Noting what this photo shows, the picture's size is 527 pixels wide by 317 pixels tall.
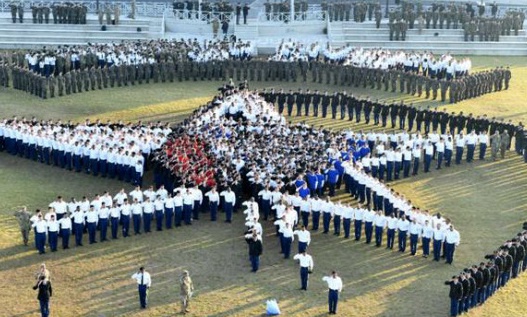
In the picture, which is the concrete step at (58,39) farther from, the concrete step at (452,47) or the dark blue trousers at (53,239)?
the dark blue trousers at (53,239)

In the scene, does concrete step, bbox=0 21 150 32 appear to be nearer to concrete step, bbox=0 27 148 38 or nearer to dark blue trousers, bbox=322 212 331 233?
concrete step, bbox=0 27 148 38

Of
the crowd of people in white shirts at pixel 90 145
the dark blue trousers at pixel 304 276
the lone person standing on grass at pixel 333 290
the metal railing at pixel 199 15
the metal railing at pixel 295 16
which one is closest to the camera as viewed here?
the lone person standing on grass at pixel 333 290

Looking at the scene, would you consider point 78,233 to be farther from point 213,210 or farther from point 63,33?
point 63,33

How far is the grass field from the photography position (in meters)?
25.1

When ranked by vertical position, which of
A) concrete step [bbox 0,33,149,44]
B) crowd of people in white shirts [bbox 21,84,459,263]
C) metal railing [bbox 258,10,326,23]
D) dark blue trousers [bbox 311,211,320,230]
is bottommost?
dark blue trousers [bbox 311,211,320,230]

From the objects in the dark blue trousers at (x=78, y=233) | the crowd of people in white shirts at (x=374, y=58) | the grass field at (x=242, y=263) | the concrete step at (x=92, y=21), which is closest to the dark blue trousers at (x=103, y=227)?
the grass field at (x=242, y=263)

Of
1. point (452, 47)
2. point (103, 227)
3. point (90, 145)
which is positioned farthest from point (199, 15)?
point (103, 227)

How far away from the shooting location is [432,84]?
45781 millimetres

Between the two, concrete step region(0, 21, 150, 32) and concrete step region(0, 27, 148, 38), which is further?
concrete step region(0, 21, 150, 32)

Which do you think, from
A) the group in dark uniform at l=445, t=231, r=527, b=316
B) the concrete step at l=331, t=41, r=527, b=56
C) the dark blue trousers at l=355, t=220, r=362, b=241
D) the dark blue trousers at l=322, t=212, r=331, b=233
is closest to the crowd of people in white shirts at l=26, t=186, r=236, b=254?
the dark blue trousers at l=322, t=212, r=331, b=233

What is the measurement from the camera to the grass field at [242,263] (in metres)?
25.1

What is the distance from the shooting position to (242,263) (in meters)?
27.7

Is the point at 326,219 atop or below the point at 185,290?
atop

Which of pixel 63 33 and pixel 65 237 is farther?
pixel 63 33
